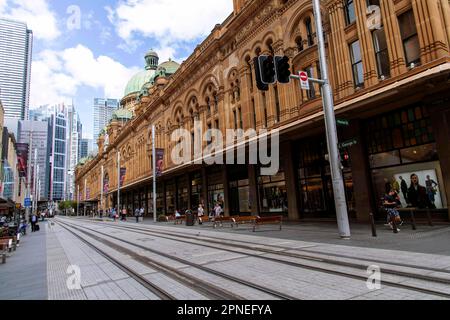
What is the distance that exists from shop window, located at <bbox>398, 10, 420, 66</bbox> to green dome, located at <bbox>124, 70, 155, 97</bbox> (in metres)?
78.9

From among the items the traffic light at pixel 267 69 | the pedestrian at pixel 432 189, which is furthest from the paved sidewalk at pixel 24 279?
the pedestrian at pixel 432 189

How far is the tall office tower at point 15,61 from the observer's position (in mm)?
40719

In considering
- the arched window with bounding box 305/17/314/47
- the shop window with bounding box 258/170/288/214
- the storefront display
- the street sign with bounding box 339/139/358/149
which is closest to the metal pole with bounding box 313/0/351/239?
the street sign with bounding box 339/139/358/149

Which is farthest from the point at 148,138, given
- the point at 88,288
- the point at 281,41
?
the point at 88,288

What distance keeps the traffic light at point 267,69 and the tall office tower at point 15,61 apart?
43.2 meters

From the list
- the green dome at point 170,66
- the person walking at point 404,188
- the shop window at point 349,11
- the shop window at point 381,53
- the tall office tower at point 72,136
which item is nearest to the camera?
the person walking at point 404,188

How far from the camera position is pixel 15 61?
41.4m

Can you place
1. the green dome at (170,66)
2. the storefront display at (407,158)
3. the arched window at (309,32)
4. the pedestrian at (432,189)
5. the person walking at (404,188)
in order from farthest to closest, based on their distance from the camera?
the green dome at (170,66), the arched window at (309,32), the person walking at (404,188), the storefront display at (407,158), the pedestrian at (432,189)

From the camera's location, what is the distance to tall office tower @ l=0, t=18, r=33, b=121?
4072 cm
